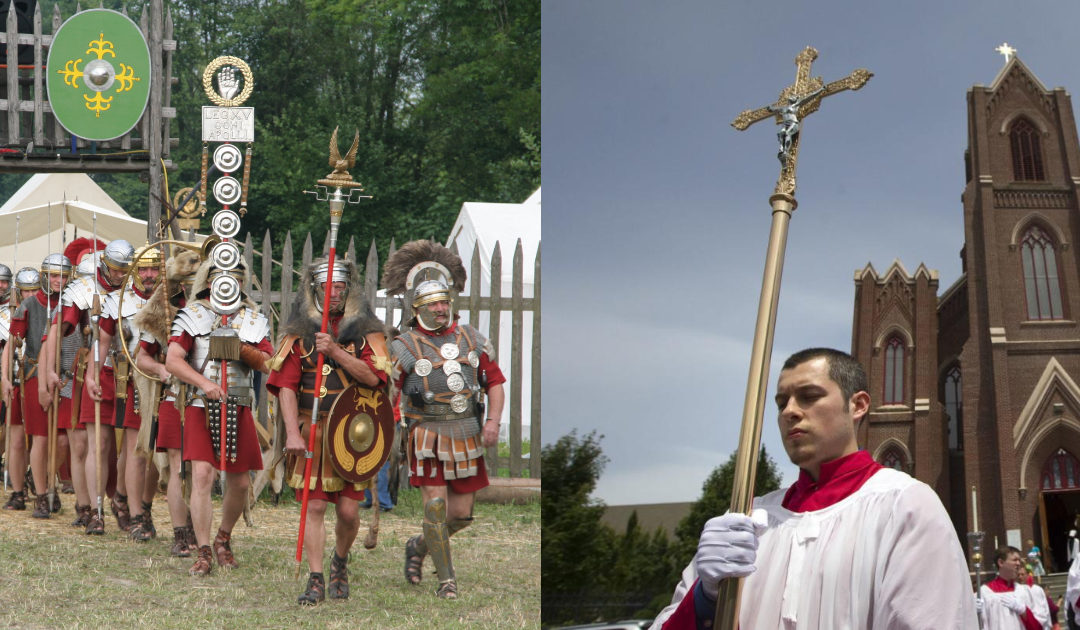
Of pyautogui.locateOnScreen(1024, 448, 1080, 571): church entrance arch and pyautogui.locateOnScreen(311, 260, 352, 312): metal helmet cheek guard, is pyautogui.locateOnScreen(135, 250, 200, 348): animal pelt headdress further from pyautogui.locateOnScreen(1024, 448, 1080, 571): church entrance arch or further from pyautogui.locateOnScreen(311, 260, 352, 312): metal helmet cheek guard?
pyautogui.locateOnScreen(1024, 448, 1080, 571): church entrance arch

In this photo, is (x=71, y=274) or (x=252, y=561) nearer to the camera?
(x=252, y=561)

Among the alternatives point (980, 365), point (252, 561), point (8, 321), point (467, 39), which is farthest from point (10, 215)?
point (467, 39)

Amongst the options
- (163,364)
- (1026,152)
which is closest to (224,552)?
(163,364)

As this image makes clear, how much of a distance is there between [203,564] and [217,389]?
857mm

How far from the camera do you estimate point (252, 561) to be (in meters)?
6.82

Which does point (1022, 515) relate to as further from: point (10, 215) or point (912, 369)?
point (10, 215)

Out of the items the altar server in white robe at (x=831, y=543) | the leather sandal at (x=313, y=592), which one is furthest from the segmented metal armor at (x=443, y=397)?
the altar server in white robe at (x=831, y=543)

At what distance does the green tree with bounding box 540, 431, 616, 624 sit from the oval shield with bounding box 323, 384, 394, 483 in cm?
299

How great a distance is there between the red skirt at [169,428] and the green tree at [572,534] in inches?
115

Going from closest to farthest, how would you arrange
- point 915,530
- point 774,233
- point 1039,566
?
point 915,530, point 774,233, point 1039,566

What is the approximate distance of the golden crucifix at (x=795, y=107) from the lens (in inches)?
89.4

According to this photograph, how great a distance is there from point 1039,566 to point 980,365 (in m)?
1.80

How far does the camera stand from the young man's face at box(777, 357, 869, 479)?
85.5 inches

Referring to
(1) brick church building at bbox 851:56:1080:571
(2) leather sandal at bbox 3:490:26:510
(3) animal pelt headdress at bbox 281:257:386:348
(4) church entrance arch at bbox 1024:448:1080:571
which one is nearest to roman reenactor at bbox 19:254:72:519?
(2) leather sandal at bbox 3:490:26:510
